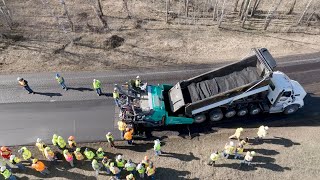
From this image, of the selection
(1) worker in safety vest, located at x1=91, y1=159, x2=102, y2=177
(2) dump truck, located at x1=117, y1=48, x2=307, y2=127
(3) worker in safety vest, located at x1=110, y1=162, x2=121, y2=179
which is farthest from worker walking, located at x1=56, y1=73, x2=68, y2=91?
(3) worker in safety vest, located at x1=110, y1=162, x2=121, y2=179

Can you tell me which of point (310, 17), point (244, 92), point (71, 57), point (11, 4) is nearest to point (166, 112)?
point (244, 92)

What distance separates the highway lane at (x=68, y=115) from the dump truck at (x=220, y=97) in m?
1.47

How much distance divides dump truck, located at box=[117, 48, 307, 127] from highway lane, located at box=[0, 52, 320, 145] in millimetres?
1468

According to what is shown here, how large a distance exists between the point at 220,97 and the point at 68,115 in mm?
9054

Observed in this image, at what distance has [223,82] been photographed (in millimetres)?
18406

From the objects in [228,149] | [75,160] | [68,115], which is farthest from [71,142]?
[228,149]

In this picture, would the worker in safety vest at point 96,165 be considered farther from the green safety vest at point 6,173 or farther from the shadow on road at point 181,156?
the green safety vest at point 6,173

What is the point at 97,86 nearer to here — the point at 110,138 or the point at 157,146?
the point at 110,138

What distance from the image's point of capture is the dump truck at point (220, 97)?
17.6 metres

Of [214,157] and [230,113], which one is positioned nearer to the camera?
[214,157]

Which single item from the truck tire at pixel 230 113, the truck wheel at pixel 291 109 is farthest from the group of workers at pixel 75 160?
the truck wheel at pixel 291 109

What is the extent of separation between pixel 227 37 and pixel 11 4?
19267mm

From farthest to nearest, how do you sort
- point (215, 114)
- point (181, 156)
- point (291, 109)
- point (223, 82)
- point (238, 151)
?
point (291, 109)
point (223, 82)
point (215, 114)
point (181, 156)
point (238, 151)

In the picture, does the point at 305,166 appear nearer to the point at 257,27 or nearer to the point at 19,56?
the point at 257,27
